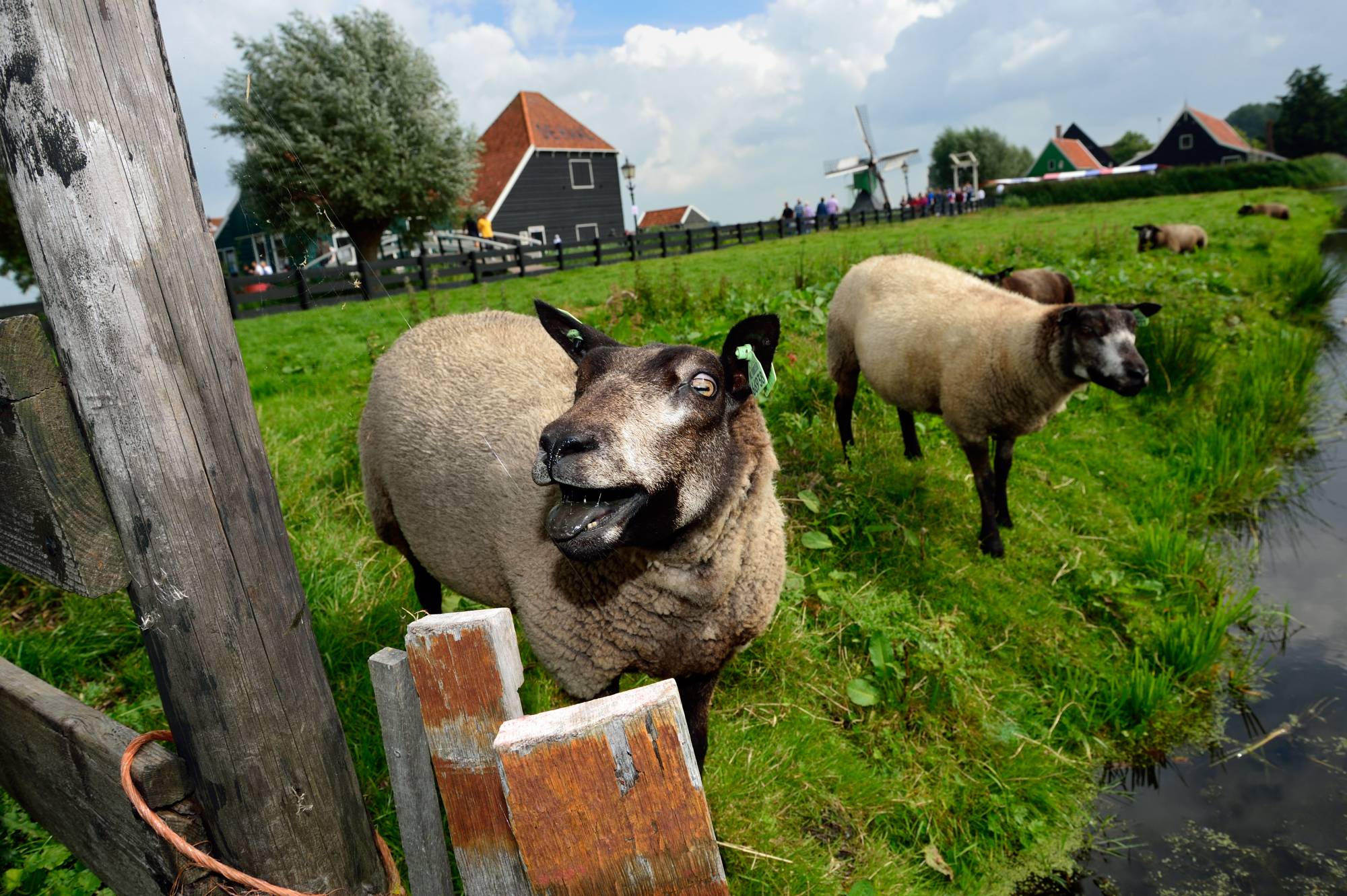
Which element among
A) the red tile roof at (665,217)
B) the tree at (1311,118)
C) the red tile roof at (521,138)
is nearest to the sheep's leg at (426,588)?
the red tile roof at (521,138)

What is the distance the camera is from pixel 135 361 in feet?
4.12

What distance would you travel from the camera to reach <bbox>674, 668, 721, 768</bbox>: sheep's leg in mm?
2619

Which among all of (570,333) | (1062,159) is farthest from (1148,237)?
(1062,159)

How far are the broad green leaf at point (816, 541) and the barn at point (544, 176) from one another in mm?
29097

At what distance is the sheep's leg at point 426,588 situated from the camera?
353cm

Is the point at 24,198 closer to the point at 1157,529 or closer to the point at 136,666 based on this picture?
the point at 136,666

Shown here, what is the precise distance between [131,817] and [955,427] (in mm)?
4900

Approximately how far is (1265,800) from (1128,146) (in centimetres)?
12684

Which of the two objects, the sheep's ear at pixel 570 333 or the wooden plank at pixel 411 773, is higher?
the sheep's ear at pixel 570 333

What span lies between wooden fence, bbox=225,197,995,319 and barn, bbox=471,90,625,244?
7.43 meters

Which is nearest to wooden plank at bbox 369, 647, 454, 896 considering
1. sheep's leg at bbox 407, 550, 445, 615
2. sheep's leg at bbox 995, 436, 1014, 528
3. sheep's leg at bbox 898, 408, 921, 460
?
sheep's leg at bbox 407, 550, 445, 615

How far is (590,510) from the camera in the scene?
6.35 ft

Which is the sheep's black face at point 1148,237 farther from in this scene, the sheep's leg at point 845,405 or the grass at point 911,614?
the sheep's leg at point 845,405

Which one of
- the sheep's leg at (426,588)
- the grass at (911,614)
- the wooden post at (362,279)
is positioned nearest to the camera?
the wooden post at (362,279)
